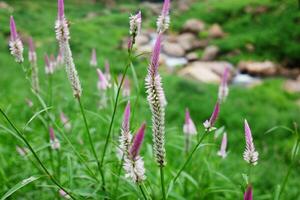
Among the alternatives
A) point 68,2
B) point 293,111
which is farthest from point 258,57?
point 68,2

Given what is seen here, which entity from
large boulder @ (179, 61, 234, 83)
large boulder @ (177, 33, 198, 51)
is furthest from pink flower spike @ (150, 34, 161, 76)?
large boulder @ (177, 33, 198, 51)

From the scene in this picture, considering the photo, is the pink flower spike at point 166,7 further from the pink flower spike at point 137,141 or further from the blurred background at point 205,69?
the pink flower spike at point 137,141

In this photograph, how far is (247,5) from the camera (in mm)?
24922

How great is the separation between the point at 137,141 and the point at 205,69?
15594 millimetres

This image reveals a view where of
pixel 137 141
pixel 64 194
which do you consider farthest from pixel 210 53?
pixel 137 141

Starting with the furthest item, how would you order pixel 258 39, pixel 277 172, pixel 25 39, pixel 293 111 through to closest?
1. pixel 258 39
2. pixel 25 39
3. pixel 293 111
4. pixel 277 172

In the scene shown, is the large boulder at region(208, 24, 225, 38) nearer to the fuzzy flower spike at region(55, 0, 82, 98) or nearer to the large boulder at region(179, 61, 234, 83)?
the large boulder at region(179, 61, 234, 83)

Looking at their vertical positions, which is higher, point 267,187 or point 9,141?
point 9,141

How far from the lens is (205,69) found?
16.8m

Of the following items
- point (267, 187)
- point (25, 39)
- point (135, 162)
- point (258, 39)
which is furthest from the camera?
point (258, 39)

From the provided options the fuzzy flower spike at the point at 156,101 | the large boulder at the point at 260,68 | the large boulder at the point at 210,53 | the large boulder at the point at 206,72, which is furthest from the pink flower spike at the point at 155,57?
the large boulder at the point at 210,53

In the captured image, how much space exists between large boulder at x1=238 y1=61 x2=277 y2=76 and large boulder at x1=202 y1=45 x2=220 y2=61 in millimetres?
2254

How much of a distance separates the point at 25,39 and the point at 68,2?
20280 mm

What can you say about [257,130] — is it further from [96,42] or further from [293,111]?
[96,42]
